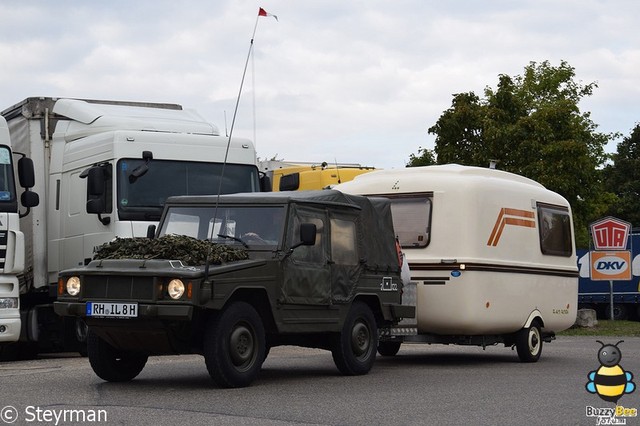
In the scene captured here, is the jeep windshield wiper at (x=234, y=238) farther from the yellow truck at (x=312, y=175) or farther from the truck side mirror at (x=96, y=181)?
the yellow truck at (x=312, y=175)

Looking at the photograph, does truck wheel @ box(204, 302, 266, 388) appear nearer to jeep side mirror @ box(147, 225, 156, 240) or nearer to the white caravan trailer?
jeep side mirror @ box(147, 225, 156, 240)

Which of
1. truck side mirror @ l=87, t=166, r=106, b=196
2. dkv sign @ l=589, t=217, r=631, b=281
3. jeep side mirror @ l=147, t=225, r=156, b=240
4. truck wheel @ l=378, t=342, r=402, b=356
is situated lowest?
truck wheel @ l=378, t=342, r=402, b=356

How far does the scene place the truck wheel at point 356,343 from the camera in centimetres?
1410

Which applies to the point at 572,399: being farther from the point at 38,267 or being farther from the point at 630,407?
the point at 38,267

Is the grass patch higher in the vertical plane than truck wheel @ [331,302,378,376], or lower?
lower

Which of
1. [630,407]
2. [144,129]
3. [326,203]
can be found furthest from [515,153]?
[630,407]

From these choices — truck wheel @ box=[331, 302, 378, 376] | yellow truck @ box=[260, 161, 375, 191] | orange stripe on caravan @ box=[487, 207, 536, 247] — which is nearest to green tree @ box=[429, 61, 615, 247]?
yellow truck @ box=[260, 161, 375, 191]

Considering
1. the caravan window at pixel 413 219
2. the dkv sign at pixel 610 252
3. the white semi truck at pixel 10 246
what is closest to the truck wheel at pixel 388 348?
the caravan window at pixel 413 219

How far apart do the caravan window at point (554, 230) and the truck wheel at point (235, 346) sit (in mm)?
7231

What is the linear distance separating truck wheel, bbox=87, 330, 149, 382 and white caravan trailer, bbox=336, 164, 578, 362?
407 centimetres

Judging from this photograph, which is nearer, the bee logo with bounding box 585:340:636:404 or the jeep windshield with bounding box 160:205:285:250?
the bee logo with bounding box 585:340:636:404

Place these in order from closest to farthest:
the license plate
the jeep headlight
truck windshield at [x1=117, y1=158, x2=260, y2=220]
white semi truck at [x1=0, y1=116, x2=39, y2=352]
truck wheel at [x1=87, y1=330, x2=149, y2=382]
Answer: the jeep headlight < the license plate < truck wheel at [x1=87, y1=330, x2=149, y2=382] < white semi truck at [x1=0, y1=116, x2=39, y2=352] < truck windshield at [x1=117, y1=158, x2=260, y2=220]

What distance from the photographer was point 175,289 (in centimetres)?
1189

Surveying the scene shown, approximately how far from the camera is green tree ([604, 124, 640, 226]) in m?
79.4
